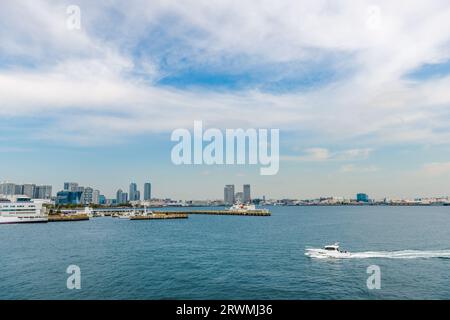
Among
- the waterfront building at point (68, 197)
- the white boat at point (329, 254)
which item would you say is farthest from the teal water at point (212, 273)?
the waterfront building at point (68, 197)

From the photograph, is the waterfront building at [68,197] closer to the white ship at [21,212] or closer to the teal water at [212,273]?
the white ship at [21,212]

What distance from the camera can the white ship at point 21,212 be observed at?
3051 inches

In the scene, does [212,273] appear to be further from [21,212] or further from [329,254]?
[21,212]

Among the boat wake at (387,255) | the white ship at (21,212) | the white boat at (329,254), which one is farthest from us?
the white ship at (21,212)

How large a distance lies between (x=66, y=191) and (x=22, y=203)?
107178mm

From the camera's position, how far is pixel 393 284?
22.2 metres

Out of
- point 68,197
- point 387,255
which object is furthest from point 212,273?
point 68,197

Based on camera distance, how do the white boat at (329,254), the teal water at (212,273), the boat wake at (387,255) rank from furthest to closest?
the boat wake at (387,255)
the white boat at (329,254)
the teal water at (212,273)

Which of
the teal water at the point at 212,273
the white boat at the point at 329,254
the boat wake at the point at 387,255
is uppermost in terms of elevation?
the white boat at the point at 329,254

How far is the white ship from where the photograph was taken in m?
77.5

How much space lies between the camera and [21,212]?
81.5 m
